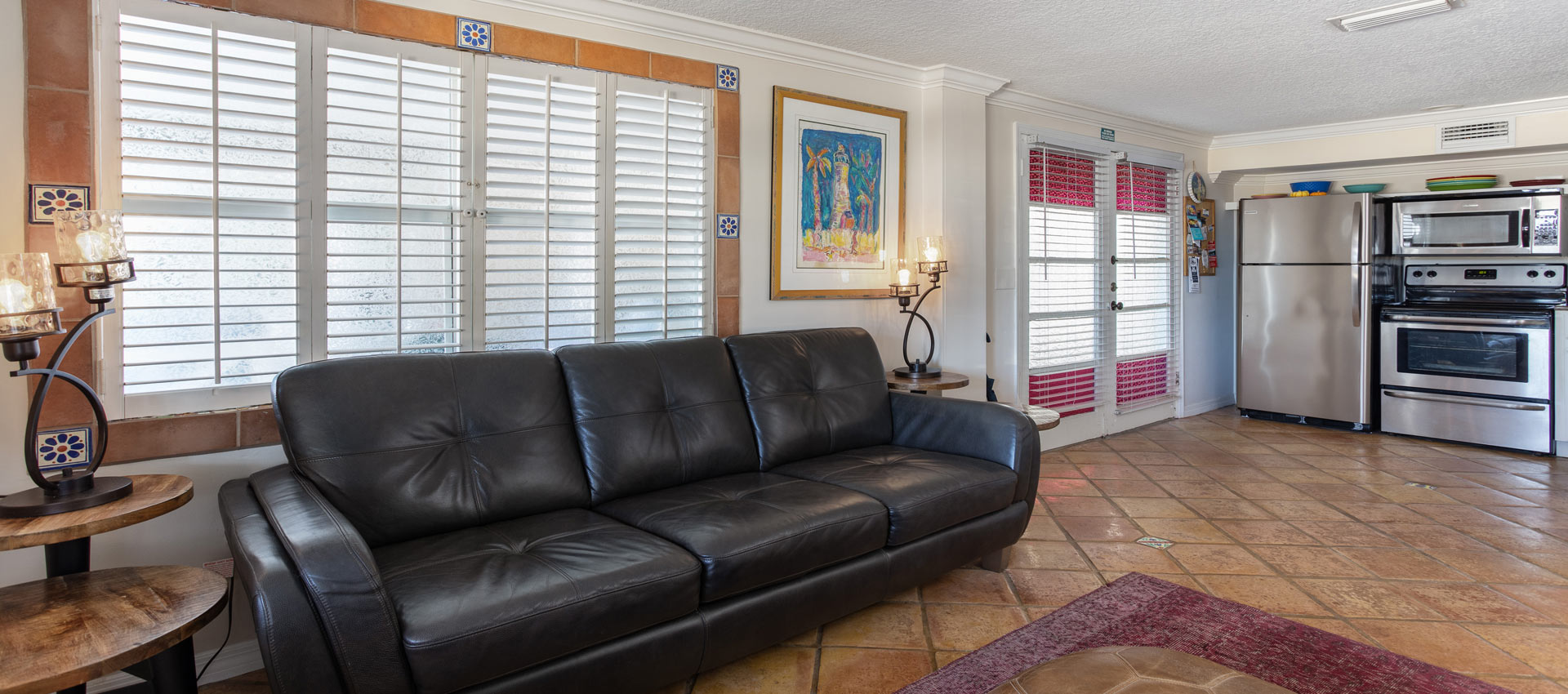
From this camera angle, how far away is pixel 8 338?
1696 mm

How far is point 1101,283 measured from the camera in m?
5.43

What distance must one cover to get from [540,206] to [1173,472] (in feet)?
12.2

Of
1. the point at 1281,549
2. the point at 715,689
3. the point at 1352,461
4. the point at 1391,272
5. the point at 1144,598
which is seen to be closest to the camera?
the point at 715,689

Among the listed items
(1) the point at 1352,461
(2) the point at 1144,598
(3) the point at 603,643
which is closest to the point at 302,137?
(3) the point at 603,643

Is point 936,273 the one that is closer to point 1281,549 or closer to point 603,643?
point 1281,549

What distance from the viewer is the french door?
5.05 m

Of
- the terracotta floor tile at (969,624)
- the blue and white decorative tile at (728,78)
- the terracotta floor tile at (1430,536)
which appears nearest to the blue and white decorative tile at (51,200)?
the blue and white decorative tile at (728,78)

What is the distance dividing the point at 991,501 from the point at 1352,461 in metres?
3.33

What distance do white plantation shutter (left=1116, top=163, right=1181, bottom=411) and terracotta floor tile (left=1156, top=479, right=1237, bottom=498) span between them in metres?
1.34

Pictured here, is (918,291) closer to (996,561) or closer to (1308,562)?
(996,561)

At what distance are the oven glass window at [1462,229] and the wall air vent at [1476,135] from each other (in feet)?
1.42

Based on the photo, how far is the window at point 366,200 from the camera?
7.35 feet

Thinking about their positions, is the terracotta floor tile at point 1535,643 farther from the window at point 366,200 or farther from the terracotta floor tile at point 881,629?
the window at point 366,200

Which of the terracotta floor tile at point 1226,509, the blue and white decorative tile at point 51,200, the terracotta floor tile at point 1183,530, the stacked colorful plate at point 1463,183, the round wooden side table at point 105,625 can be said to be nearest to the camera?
the round wooden side table at point 105,625
